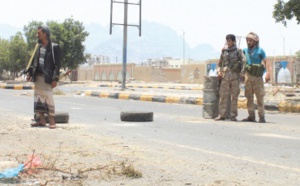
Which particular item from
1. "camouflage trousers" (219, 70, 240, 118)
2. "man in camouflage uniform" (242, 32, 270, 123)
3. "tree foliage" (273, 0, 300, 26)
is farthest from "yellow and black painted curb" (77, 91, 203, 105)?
"man in camouflage uniform" (242, 32, 270, 123)

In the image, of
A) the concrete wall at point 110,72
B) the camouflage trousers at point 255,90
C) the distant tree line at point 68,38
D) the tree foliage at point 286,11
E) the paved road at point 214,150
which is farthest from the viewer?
the concrete wall at point 110,72

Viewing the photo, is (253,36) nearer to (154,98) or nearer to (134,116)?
(134,116)

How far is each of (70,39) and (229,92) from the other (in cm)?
4348

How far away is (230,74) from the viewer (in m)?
9.65

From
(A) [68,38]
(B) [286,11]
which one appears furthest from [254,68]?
(A) [68,38]

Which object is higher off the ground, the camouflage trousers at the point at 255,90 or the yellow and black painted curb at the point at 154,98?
the camouflage trousers at the point at 255,90

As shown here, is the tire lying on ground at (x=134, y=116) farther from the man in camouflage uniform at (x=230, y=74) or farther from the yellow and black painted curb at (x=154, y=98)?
the yellow and black painted curb at (x=154, y=98)

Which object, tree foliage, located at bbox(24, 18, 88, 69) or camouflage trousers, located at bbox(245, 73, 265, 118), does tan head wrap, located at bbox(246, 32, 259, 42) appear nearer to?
camouflage trousers, located at bbox(245, 73, 265, 118)

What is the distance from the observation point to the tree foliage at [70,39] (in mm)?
51156

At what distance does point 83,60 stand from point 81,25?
4.08m

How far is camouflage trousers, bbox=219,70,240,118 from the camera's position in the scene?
964 centimetres

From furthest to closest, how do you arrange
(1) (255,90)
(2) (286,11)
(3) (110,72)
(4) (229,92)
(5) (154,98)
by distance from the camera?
(3) (110,72) < (5) (154,98) < (2) (286,11) < (4) (229,92) < (1) (255,90)

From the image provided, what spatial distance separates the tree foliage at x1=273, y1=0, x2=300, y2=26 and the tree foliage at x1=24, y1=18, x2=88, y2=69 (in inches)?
1424

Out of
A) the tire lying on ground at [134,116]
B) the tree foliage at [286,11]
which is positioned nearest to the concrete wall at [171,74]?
the tree foliage at [286,11]
